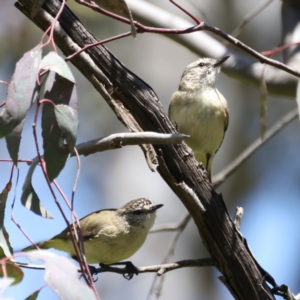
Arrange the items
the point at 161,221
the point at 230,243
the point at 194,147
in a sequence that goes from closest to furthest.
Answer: the point at 230,243, the point at 194,147, the point at 161,221

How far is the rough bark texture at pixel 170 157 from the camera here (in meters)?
2.59

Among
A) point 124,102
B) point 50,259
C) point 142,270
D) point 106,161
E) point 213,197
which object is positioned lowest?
point 106,161

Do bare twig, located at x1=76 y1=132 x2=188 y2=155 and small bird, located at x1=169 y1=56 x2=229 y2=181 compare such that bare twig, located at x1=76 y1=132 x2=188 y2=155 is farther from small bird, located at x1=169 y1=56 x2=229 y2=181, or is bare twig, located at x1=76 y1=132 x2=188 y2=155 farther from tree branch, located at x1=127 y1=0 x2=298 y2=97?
tree branch, located at x1=127 y1=0 x2=298 y2=97

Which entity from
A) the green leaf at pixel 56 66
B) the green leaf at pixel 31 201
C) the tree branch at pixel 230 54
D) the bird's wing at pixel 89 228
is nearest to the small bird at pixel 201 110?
the tree branch at pixel 230 54

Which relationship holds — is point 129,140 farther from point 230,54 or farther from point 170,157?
point 230,54

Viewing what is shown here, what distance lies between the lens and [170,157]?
2.70 metres

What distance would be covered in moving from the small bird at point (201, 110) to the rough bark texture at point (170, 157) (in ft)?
4.81

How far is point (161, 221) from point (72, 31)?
4224 millimetres

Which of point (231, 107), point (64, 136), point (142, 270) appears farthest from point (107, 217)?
point (231, 107)

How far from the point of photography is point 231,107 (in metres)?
8.31

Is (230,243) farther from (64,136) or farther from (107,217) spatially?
(107,217)

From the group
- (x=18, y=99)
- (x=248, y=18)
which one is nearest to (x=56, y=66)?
(x=18, y=99)

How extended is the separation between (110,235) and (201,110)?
120 cm

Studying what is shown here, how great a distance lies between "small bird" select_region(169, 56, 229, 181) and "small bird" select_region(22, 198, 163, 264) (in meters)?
0.76
